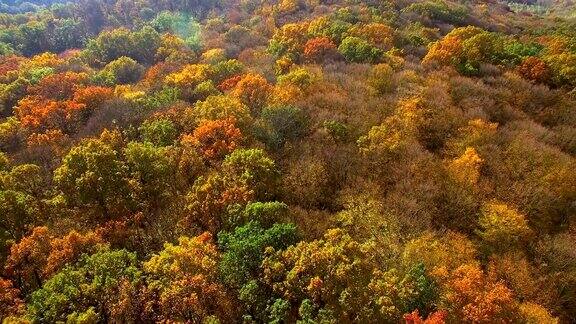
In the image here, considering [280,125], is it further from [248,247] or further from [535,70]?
[535,70]

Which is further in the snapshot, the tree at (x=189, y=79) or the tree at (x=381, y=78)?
the tree at (x=189, y=79)

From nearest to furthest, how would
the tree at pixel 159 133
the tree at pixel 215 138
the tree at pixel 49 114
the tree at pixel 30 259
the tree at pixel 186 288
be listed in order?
the tree at pixel 186 288
the tree at pixel 30 259
the tree at pixel 215 138
the tree at pixel 159 133
the tree at pixel 49 114

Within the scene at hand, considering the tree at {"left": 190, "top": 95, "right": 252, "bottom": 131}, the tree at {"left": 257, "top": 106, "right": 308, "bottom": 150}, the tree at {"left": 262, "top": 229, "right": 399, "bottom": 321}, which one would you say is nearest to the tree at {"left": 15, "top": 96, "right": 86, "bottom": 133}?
the tree at {"left": 190, "top": 95, "right": 252, "bottom": 131}

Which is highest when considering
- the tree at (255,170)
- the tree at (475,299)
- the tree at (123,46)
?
the tree at (255,170)

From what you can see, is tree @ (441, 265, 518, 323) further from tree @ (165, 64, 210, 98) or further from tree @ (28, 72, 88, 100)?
tree @ (28, 72, 88, 100)

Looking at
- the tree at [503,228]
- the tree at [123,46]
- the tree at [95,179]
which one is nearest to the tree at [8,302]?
the tree at [95,179]

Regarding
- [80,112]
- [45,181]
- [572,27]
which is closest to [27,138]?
[80,112]

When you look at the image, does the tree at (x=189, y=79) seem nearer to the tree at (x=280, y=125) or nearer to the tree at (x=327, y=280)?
the tree at (x=280, y=125)
